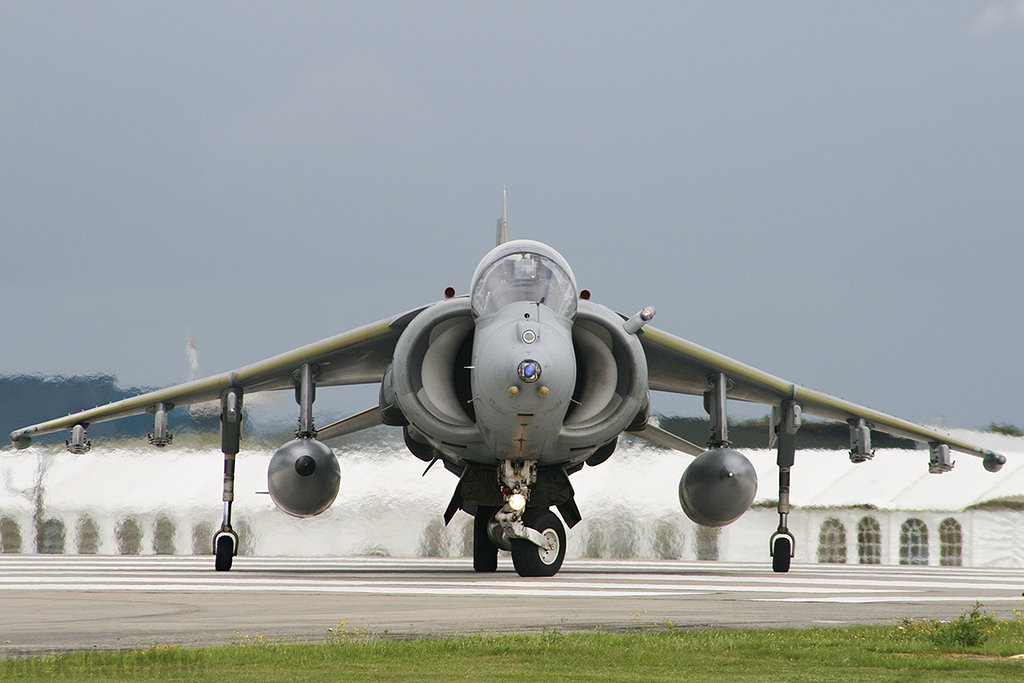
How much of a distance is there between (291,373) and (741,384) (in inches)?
238

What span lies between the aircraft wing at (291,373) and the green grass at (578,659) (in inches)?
325

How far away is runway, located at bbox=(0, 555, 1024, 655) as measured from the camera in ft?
18.8

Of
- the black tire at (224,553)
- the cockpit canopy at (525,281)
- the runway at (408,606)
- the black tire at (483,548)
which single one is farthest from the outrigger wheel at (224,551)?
the cockpit canopy at (525,281)

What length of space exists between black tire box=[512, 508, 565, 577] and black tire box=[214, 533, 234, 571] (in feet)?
13.6

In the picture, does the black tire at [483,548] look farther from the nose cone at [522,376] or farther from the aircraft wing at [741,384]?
the nose cone at [522,376]

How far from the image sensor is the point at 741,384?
594 inches

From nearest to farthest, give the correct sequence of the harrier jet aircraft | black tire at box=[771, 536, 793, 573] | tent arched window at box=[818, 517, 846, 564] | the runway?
the runway < the harrier jet aircraft < black tire at box=[771, 536, 793, 573] < tent arched window at box=[818, 517, 846, 564]

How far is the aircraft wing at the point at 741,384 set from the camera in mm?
14164

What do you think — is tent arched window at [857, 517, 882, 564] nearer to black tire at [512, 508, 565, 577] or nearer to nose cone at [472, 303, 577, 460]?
black tire at [512, 508, 565, 577]

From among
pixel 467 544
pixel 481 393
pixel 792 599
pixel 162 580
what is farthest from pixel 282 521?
pixel 792 599

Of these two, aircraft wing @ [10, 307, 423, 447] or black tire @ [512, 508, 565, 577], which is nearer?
black tire @ [512, 508, 565, 577]

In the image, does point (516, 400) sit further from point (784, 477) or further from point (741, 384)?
point (784, 477)

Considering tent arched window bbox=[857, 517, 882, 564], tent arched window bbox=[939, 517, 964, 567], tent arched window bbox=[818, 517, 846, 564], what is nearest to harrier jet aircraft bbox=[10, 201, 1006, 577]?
tent arched window bbox=[818, 517, 846, 564]

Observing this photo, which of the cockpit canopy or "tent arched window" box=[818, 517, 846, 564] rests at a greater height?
the cockpit canopy
